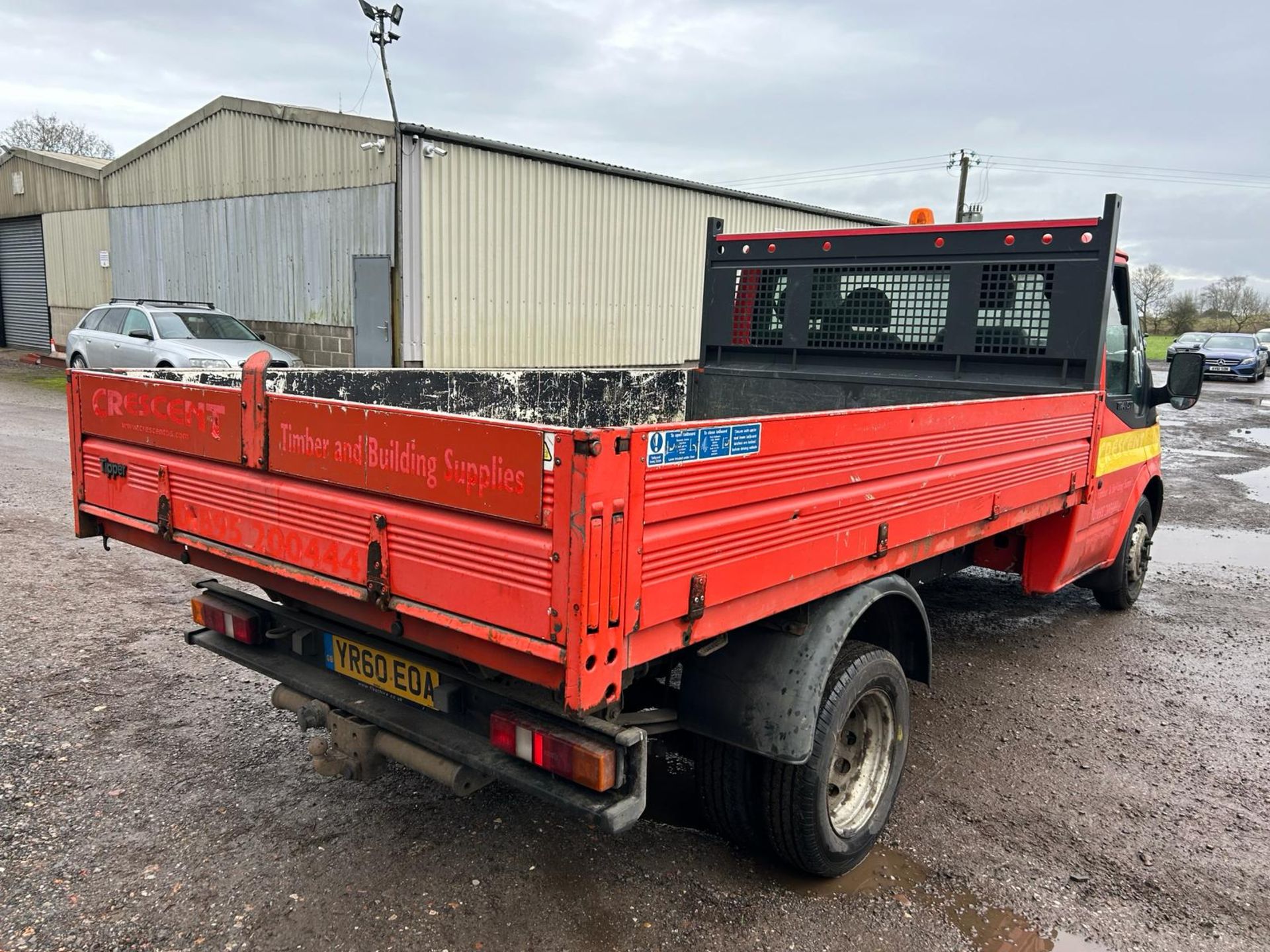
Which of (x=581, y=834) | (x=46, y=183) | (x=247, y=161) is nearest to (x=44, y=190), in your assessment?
(x=46, y=183)

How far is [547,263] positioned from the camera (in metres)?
15.4

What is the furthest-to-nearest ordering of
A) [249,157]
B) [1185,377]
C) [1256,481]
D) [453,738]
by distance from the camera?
[249,157], [1256,481], [1185,377], [453,738]

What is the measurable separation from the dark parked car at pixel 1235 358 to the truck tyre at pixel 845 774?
30.6 meters

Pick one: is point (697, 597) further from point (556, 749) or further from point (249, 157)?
point (249, 157)

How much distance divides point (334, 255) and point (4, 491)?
24.3 feet

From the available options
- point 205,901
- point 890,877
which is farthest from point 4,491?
point 890,877

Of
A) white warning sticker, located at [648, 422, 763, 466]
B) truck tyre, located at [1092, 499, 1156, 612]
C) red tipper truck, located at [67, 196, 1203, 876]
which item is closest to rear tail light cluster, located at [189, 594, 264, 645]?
red tipper truck, located at [67, 196, 1203, 876]

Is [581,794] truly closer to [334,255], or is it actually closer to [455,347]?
[455,347]

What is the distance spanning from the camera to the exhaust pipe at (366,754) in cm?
281

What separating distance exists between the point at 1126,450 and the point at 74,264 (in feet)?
75.9

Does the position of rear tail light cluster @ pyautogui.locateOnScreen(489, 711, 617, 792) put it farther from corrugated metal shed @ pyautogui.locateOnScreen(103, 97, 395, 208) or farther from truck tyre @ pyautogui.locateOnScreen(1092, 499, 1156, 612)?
corrugated metal shed @ pyautogui.locateOnScreen(103, 97, 395, 208)

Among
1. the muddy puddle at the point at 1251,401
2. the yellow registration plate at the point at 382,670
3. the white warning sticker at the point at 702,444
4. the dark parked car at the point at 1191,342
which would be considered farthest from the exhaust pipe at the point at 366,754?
the dark parked car at the point at 1191,342

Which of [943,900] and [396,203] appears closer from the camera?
[943,900]

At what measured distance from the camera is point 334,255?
1481cm
